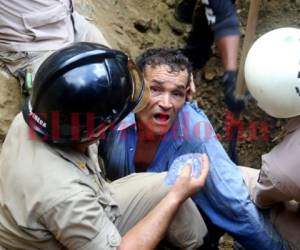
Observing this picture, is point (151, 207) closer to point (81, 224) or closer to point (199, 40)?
point (81, 224)

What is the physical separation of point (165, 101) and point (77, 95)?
35.5 inches

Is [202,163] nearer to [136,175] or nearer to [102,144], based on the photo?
[136,175]

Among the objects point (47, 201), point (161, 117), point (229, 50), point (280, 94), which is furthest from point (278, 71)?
point (229, 50)

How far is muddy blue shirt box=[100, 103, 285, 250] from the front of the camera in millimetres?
2717

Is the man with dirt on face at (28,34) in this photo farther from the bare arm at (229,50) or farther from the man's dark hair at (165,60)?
the bare arm at (229,50)

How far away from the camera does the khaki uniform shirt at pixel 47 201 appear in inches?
79.9

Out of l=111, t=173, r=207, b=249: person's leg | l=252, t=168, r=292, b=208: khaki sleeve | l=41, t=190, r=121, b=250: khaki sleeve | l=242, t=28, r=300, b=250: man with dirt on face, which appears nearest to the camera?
l=41, t=190, r=121, b=250: khaki sleeve

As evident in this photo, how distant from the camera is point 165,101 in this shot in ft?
9.57

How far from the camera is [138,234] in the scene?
222 cm

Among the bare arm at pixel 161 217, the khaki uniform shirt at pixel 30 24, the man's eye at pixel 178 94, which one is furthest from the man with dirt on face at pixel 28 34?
the bare arm at pixel 161 217

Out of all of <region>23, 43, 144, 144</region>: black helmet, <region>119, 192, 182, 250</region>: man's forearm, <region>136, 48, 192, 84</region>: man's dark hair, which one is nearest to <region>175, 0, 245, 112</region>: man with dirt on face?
<region>136, 48, 192, 84</region>: man's dark hair

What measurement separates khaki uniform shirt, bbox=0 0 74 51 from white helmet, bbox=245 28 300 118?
1.32 metres

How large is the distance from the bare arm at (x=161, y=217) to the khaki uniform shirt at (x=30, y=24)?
1.27 metres

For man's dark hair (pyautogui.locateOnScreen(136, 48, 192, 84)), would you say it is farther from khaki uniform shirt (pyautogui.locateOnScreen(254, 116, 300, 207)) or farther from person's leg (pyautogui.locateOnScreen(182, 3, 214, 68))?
person's leg (pyautogui.locateOnScreen(182, 3, 214, 68))
